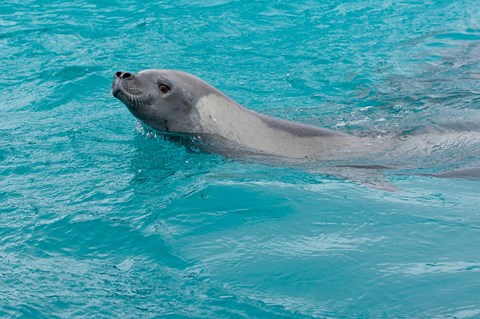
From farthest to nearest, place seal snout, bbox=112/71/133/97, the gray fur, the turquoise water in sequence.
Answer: the gray fur → seal snout, bbox=112/71/133/97 → the turquoise water

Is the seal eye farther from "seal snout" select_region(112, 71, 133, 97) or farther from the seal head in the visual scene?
"seal snout" select_region(112, 71, 133, 97)

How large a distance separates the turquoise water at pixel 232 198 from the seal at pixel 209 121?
234 mm

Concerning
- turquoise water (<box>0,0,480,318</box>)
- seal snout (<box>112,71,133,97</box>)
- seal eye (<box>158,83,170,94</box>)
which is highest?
seal snout (<box>112,71,133,97</box>)

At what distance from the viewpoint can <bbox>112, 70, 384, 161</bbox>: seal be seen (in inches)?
272

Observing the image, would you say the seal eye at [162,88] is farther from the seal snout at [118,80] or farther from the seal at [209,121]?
the seal snout at [118,80]

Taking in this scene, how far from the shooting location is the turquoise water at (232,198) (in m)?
4.85

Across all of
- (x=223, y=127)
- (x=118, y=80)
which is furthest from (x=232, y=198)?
(x=118, y=80)

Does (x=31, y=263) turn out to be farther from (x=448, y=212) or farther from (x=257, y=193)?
(x=448, y=212)

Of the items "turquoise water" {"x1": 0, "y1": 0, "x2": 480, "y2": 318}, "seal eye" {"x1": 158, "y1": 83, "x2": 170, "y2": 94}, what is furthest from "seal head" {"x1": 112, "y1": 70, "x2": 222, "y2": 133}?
"turquoise water" {"x1": 0, "y1": 0, "x2": 480, "y2": 318}

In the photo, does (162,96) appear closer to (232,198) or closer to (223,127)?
(223,127)

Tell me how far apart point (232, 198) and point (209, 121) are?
3.45 ft

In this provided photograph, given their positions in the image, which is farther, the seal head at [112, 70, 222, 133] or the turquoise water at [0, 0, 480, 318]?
the seal head at [112, 70, 222, 133]

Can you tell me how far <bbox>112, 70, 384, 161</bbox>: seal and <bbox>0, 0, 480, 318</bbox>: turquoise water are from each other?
23 cm

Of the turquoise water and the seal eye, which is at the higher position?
the seal eye
